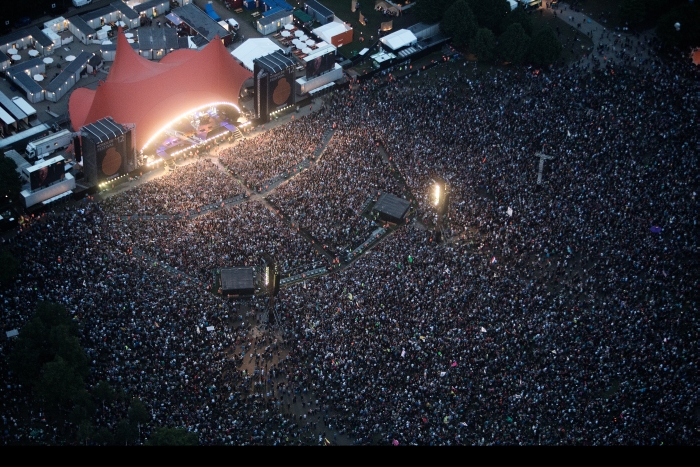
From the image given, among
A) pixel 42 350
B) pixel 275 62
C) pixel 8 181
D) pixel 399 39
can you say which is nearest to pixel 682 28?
pixel 399 39

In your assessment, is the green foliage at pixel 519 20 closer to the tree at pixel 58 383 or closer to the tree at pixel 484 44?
the tree at pixel 484 44

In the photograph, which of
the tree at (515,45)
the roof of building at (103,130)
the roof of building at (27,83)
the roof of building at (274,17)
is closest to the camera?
the roof of building at (103,130)

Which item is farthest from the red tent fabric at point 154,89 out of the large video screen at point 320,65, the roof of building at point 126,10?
the roof of building at point 126,10

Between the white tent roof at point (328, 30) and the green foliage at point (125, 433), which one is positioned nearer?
the green foliage at point (125, 433)

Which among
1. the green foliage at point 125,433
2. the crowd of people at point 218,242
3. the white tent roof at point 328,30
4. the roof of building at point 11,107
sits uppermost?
the white tent roof at point 328,30

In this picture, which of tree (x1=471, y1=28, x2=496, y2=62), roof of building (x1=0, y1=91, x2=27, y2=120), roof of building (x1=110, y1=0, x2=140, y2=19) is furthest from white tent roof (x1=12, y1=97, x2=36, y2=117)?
tree (x1=471, y1=28, x2=496, y2=62)

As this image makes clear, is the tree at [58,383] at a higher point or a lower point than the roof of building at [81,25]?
lower

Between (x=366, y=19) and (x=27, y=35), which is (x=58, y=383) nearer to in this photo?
(x=27, y=35)
